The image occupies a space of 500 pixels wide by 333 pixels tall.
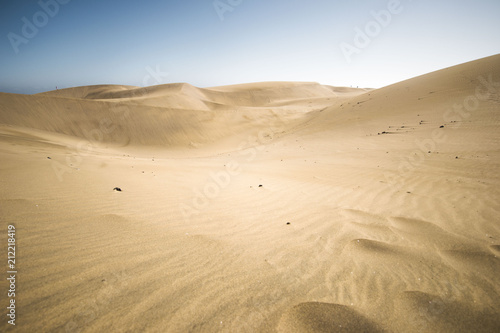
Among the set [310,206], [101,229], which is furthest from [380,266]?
[101,229]

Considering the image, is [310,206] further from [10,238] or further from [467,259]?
[10,238]

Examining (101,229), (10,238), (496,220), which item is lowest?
(496,220)

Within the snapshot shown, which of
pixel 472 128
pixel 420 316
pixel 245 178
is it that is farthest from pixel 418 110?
pixel 420 316

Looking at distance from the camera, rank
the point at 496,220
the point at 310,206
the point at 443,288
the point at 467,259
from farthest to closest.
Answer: the point at 310,206 < the point at 496,220 < the point at 467,259 < the point at 443,288

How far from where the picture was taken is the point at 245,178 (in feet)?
17.1

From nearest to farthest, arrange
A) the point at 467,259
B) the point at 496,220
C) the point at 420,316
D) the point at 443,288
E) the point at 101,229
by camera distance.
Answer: the point at 420,316 → the point at 443,288 → the point at 467,259 → the point at 101,229 → the point at 496,220

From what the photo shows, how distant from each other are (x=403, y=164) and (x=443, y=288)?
17.2 feet

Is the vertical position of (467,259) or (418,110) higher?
(418,110)

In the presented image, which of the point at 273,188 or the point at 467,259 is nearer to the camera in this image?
the point at 467,259

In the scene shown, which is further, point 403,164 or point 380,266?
point 403,164

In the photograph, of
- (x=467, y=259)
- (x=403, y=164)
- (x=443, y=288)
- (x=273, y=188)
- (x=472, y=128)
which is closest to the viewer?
(x=443, y=288)

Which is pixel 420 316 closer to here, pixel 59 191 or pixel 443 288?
pixel 443 288

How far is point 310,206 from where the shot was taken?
340 cm

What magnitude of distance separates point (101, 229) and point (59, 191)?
1371mm
